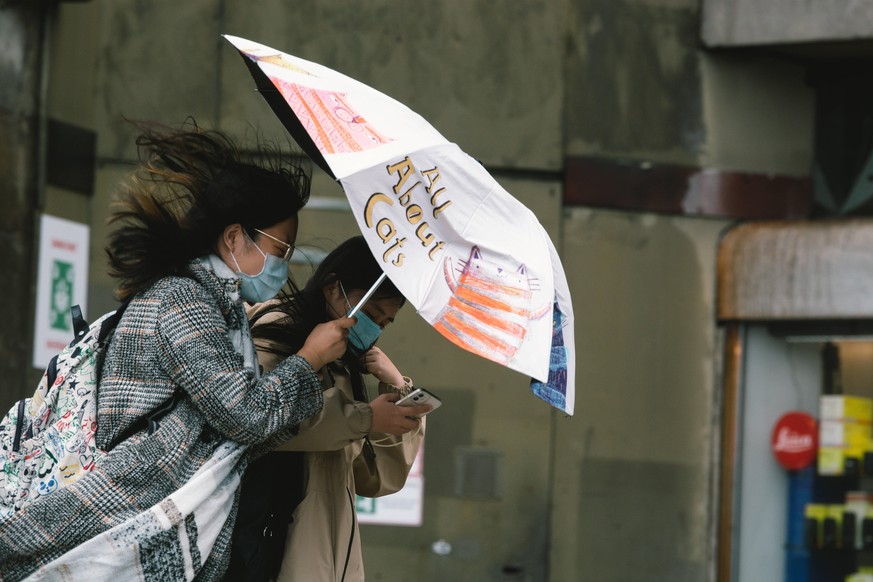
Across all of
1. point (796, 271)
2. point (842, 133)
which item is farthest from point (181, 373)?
point (842, 133)

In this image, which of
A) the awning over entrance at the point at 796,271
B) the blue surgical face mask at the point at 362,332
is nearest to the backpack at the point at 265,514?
the blue surgical face mask at the point at 362,332

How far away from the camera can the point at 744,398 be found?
27.5 ft

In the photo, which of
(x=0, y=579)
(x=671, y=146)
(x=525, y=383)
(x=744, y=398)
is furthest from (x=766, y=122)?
(x=0, y=579)

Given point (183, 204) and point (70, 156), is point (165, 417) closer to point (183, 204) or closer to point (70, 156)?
point (183, 204)

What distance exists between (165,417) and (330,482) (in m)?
0.64

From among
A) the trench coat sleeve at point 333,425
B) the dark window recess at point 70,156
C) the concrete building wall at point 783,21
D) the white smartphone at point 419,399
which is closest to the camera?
the trench coat sleeve at point 333,425

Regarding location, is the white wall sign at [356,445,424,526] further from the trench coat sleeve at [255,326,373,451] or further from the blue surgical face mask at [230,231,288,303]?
the blue surgical face mask at [230,231,288,303]

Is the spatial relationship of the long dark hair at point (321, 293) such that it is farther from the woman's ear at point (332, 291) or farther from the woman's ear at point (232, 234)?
the woman's ear at point (232, 234)

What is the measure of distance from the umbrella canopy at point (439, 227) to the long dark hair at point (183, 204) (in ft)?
0.60

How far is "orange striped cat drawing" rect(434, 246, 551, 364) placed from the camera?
2.99 meters

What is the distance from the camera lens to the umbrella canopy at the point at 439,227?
3.01 metres

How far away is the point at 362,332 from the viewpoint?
143 inches

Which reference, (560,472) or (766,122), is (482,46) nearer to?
(766,122)

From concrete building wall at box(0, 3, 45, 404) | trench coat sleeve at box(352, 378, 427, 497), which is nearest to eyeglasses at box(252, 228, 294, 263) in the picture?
trench coat sleeve at box(352, 378, 427, 497)
